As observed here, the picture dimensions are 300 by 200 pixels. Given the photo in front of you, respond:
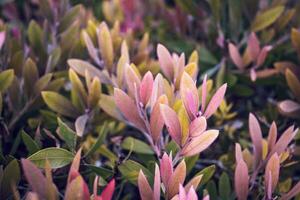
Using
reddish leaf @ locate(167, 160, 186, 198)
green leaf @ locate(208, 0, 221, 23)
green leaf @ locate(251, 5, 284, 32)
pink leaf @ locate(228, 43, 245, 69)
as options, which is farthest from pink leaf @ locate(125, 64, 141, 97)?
green leaf @ locate(251, 5, 284, 32)

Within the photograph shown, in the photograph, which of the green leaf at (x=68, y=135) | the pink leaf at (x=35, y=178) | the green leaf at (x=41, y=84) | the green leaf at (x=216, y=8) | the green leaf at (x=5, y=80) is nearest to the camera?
the pink leaf at (x=35, y=178)

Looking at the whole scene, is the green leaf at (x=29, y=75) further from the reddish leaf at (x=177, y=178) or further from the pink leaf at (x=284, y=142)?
the pink leaf at (x=284, y=142)

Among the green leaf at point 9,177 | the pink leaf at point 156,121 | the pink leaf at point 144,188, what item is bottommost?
the pink leaf at point 144,188

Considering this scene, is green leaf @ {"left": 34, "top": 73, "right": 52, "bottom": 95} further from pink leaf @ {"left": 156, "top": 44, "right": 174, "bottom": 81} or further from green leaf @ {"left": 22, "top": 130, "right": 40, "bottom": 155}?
pink leaf @ {"left": 156, "top": 44, "right": 174, "bottom": 81}

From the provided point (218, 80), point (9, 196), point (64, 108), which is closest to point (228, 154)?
point (218, 80)

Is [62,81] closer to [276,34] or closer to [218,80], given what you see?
[218,80]

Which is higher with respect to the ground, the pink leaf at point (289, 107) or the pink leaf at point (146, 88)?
the pink leaf at point (146, 88)

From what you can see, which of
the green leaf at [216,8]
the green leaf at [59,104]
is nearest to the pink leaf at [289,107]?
the green leaf at [216,8]
